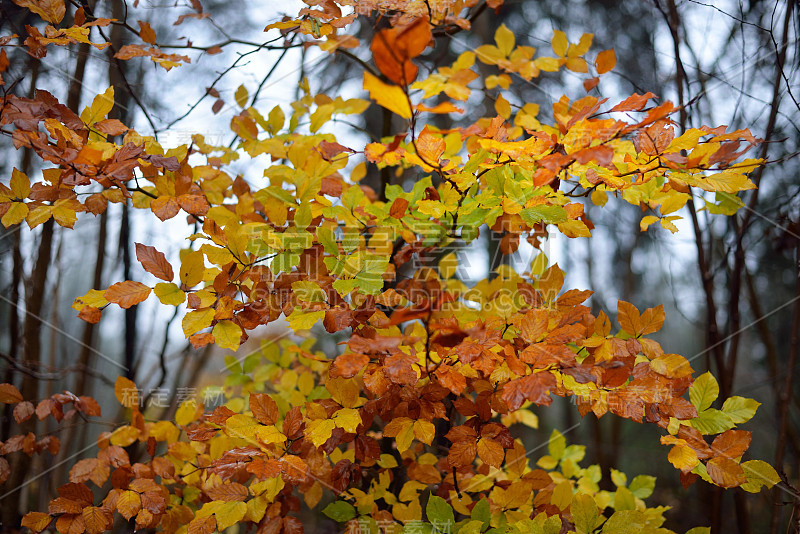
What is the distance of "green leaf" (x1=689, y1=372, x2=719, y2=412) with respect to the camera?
951 millimetres

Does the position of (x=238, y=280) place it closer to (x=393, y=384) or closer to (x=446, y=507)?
(x=393, y=384)

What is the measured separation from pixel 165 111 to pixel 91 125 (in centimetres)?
127

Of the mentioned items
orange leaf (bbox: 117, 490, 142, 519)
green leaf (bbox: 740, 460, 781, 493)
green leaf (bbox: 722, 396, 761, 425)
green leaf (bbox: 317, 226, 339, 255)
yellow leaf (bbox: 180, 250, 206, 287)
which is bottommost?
orange leaf (bbox: 117, 490, 142, 519)

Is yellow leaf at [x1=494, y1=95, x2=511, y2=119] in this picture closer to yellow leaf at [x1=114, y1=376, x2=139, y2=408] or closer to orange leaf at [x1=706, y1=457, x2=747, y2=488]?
orange leaf at [x1=706, y1=457, x2=747, y2=488]

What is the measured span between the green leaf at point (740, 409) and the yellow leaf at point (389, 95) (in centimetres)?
85

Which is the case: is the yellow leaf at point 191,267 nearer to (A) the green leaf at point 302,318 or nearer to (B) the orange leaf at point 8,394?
(A) the green leaf at point 302,318

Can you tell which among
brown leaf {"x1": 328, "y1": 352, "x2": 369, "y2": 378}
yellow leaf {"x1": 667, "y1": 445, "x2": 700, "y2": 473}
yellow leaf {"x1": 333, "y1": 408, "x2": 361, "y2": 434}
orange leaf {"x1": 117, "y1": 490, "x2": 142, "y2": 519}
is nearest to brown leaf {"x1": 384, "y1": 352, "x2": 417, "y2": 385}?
brown leaf {"x1": 328, "y1": 352, "x2": 369, "y2": 378}

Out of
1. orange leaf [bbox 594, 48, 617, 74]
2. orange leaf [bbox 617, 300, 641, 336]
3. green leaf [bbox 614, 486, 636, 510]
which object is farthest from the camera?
green leaf [bbox 614, 486, 636, 510]

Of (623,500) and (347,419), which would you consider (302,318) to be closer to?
(347,419)

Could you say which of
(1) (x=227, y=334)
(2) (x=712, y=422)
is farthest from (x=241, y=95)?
(2) (x=712, y=422)

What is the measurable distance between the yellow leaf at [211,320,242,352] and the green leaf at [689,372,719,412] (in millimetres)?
873

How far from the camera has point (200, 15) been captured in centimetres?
132

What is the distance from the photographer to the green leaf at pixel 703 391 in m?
0.95

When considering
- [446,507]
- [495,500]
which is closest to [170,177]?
[446,507]
